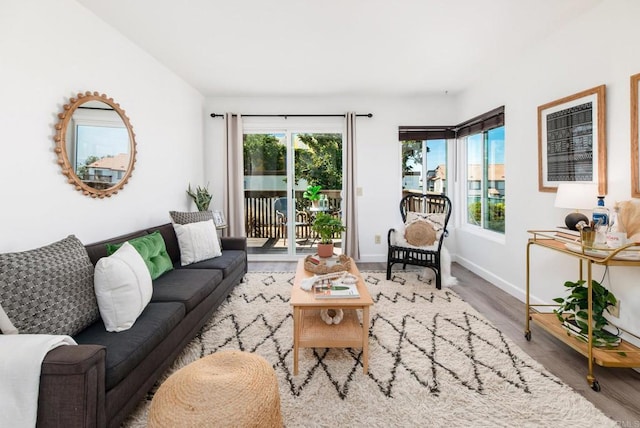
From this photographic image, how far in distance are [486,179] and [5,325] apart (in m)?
4.70

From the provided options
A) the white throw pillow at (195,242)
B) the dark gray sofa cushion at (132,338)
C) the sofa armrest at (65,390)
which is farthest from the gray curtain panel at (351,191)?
the sofa armrest at (65,390)

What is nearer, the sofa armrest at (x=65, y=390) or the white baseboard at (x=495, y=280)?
the sofa armrest at (x=65, y=390)

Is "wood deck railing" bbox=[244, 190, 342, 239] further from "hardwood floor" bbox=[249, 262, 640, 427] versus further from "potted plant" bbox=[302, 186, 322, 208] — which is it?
"hardwood floor" bbox=[249, 262, 640, 427]

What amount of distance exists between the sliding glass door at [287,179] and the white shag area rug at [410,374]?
2.07m

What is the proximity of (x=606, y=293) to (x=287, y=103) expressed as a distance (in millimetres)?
4223

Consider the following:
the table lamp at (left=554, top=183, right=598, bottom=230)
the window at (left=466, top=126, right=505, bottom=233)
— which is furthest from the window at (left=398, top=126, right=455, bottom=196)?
the table lamp at (left=554, top=183, right=598, bottom=230)

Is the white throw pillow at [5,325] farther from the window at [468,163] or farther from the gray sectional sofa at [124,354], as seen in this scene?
the window at [468,163]

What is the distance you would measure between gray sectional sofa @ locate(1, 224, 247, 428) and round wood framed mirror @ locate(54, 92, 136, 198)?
0.50 m

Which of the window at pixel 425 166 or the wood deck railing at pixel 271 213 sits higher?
the window at pixel 425 166

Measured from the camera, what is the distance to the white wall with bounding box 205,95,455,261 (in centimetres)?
484

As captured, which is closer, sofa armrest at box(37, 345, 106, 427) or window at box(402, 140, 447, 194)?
sofa armrest at box(37, 345, 106, 427)

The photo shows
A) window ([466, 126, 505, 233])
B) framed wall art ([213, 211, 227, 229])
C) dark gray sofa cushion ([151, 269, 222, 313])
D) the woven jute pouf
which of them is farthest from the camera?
framed wall art ([213, 211, 227, 229])

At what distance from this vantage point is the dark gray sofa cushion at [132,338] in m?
1.45

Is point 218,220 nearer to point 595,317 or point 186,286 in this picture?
point 186,286
